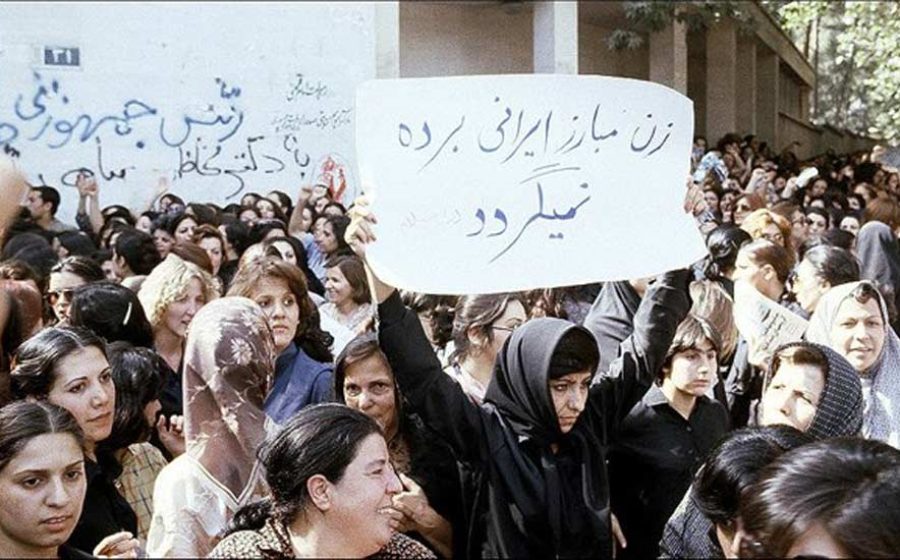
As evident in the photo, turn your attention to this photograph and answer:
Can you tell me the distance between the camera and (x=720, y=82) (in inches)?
915

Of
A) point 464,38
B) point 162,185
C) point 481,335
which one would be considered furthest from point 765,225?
point 464,38

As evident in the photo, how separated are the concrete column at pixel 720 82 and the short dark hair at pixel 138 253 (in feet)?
61.2

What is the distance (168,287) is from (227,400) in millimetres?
1814

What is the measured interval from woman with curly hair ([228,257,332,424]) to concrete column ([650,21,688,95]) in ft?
52.3

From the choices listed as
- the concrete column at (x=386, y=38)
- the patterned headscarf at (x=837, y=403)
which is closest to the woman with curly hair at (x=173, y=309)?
the patterned headscarf at (x=837, y=403)

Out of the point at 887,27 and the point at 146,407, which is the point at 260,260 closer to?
the point at 146,407

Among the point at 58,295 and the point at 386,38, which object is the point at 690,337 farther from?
the point at 386,38

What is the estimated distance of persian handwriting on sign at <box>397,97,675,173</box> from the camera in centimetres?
298

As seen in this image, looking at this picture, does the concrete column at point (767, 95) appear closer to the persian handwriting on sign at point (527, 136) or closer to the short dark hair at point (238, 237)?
the short dark hair at point (238, 237)

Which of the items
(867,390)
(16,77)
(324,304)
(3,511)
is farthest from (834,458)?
(16,77)

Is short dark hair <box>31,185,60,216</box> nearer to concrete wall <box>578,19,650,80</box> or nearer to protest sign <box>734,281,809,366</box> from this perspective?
protest sign <box>734,281,809,366</box>

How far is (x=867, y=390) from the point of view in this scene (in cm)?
397

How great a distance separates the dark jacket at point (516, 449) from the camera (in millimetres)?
2818

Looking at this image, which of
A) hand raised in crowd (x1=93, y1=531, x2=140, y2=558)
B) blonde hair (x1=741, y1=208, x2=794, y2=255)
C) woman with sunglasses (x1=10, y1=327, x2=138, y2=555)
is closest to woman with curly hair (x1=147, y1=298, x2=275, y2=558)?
hand raised in crowd (x1=93, y1=531, x2=140, y2=558)
